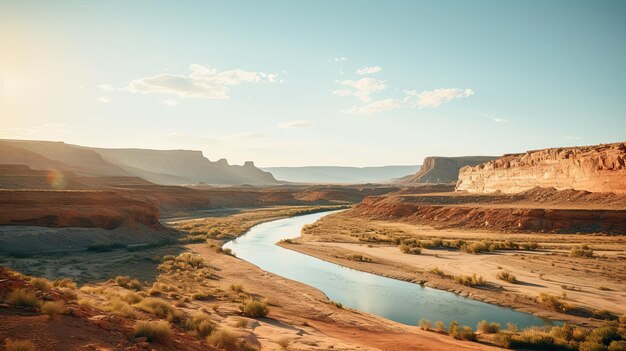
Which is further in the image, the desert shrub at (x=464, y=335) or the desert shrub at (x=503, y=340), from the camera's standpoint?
the desert shrub at (x=464, y=335)

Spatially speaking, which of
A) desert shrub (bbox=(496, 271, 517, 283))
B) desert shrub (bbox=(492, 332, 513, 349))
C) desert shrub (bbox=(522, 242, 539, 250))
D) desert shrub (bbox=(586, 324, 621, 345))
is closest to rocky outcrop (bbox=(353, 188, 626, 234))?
desert shrub (bbox=(522, 242, 539, 250))

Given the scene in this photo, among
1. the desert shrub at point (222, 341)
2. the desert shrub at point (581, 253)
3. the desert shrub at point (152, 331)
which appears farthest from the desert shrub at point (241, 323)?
the desert shrub at point (581, 253)

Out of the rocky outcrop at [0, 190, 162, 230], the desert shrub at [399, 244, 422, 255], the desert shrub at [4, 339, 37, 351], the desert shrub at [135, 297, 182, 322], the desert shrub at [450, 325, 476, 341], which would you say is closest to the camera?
the desert shrub at [4, 339, 37, 351]

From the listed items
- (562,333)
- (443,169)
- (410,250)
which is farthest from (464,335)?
(443,169)

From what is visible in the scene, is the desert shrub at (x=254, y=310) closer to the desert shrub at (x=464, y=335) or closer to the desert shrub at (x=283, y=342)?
the desert shrub at (x=283, y=342)

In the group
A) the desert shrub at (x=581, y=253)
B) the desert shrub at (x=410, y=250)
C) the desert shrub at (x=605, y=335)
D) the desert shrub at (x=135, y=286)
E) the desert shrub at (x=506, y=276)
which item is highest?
the desert shrub at (x=581, y=253)

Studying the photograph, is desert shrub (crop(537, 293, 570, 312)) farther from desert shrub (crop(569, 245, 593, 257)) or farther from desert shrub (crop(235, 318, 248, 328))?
desert shrub (crop(235, 318, 248, 328))
